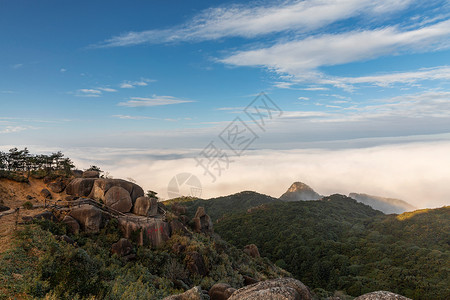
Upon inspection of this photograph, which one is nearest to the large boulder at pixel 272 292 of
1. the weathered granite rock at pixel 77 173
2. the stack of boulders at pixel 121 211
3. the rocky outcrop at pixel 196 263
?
the rocky outcrop at pixel 196 263

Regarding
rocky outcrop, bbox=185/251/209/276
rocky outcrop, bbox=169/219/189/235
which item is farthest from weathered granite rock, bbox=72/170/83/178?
rocky outcrop, bbox=185/251/209/276

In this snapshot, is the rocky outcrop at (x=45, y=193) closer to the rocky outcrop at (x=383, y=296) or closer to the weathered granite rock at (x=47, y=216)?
the weathered granite rock at (x=47, y=216)

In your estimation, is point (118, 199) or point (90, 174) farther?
point (90, 174)

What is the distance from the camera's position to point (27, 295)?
11.1 m

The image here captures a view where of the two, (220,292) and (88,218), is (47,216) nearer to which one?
(88,218)

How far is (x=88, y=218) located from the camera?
23.9 m

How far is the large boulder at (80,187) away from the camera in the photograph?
30500 mm

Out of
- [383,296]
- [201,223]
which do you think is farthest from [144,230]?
[383,296]

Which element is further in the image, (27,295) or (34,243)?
(34,243)

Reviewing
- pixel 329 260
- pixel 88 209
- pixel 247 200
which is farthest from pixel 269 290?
pixel 247 200

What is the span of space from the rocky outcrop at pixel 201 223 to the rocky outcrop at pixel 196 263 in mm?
10572

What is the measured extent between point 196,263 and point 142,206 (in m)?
9.92

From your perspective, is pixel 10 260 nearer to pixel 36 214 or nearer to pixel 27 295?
pixel 27 295

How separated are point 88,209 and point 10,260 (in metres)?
10.6
